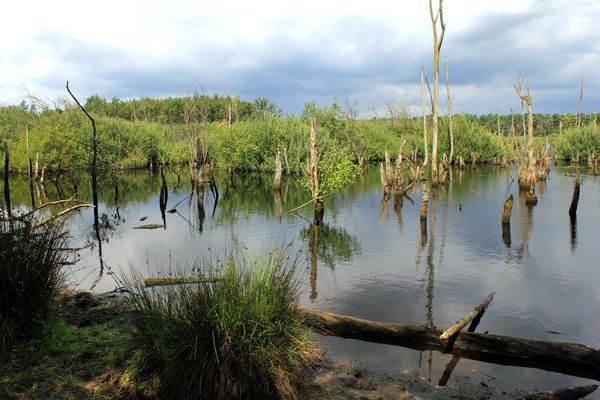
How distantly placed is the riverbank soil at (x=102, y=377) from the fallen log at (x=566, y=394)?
1.31 feet

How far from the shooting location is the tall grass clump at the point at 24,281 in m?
4.83

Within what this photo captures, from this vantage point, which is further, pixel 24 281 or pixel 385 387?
pixel 24 281

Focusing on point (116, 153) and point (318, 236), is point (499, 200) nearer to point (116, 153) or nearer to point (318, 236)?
point (318, 236)

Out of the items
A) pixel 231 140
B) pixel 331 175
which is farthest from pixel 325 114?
pixel 331 175

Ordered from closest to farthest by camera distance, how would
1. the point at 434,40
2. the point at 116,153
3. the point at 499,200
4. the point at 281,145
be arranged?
the point at 499,200, the point at 434,40, the point at 281,145, the point at 116,153

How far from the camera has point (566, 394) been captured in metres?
4.61

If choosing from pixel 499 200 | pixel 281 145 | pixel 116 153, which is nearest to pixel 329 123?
pixel 281 145

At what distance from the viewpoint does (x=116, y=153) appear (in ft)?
153

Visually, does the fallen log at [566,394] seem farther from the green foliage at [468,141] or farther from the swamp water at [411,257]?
the green foliage at [468,141]

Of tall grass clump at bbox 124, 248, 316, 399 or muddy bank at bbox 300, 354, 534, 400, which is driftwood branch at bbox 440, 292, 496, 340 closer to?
muddy bank at bbox 300, 354, 534, 400

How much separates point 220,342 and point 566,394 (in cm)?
382

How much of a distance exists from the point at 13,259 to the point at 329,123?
46.6 m

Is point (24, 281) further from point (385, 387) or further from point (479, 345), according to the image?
point (479, 345)

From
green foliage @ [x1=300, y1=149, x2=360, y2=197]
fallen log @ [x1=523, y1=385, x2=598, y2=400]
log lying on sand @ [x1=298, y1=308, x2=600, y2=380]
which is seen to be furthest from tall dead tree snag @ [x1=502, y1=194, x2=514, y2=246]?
fallen log @ [x1=523, y1=385, x2=598, y2=400]
